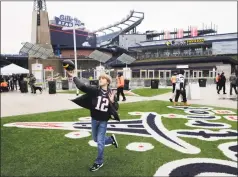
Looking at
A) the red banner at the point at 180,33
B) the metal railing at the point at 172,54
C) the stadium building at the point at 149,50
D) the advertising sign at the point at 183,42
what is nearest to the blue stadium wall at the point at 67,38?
the stadium building at the point at 149,50

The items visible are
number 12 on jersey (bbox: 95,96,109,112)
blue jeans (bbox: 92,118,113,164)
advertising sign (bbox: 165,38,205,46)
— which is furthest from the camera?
advertising sign (bbox: 165,38,205,46)

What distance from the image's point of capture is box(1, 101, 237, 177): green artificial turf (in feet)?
24.1

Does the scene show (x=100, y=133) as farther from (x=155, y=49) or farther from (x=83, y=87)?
(x=155, y=49)

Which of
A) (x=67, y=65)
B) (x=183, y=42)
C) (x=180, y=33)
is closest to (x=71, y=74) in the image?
(x=67, y=65)

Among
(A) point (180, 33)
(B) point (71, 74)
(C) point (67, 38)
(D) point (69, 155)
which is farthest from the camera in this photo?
(A) point (180, 33)

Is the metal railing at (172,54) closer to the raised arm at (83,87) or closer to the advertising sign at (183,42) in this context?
the advertising sign at (183,42)

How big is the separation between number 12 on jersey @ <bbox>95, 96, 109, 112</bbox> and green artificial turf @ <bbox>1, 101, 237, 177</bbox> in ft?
16.9

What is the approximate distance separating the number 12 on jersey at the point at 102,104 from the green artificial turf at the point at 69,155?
5156 mm

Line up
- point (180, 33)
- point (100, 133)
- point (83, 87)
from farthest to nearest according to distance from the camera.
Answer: point (180, 33) < point (100, 133) < point (83, 87)

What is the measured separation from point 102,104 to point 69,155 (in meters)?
6.70

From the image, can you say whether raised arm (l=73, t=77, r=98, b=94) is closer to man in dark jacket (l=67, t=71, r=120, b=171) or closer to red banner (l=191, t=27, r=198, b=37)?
man in dark jacket (l=67, t=71, r=120, b=171)

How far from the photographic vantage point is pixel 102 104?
79.9 inches

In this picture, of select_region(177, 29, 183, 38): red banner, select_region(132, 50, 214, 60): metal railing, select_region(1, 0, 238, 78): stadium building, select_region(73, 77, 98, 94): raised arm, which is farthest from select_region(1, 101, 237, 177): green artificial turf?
select_region(177, 29, 183, 38): red banner

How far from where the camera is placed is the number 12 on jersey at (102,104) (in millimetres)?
2014
